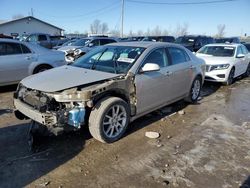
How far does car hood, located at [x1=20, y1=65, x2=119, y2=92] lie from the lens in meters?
3.94

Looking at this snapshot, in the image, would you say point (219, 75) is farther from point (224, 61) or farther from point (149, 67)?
point (149, 67)

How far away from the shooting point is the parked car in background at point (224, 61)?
9.00 meters

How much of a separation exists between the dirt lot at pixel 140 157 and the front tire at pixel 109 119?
0.58 ft

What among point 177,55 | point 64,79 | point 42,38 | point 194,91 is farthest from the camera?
point 42,38

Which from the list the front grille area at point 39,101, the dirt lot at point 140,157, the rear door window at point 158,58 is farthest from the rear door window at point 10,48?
the rear door window at point 158,58

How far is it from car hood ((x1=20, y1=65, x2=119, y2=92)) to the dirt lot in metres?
0.99

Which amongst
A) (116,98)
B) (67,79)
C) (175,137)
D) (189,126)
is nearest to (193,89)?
(189,126)

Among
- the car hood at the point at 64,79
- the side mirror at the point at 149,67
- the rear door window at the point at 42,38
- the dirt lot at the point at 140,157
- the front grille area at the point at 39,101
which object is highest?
the side mirror at the point at 149,67

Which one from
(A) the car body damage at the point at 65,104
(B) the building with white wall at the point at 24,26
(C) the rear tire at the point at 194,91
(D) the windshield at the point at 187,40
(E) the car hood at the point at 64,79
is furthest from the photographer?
(B) the building with white wall at the point at 24,26

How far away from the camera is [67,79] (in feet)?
13.7

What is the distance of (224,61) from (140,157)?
6.55m

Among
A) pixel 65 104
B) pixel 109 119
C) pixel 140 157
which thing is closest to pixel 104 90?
pixel 109 119

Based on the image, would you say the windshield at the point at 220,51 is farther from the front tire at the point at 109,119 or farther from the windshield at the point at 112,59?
the front tire at the point at 109,119

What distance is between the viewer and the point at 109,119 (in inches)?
167
